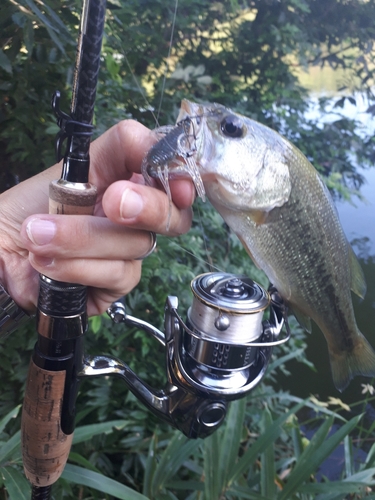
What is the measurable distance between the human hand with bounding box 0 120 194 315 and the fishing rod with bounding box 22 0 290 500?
1.1 inches

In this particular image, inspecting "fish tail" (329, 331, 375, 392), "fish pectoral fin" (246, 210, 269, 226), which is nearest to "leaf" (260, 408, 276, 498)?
"fish tail" (329, 331, 375, 392)

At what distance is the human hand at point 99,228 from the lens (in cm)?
57

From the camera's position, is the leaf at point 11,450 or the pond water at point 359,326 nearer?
the leaf at point 11,450

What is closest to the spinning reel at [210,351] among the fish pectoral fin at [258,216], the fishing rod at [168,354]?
the fishing rod at [168,354]

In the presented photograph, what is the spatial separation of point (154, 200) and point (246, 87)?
192 cm

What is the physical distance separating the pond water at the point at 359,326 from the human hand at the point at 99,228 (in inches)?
84.1

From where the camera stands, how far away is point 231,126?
0.62 meters

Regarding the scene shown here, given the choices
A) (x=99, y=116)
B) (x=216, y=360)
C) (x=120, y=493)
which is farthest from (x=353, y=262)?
(x=99, y=116)

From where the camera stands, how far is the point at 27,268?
833mm

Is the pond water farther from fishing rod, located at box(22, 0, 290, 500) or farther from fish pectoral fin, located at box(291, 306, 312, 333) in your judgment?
fishing rod, located at box(22, 0, 290, 500)

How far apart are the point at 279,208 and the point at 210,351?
0.26 m

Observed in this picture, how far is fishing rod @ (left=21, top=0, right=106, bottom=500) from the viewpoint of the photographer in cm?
47

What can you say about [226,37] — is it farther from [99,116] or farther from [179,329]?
[179,329]

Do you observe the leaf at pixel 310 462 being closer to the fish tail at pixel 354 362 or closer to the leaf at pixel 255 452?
the leaf at pixel 255 452
